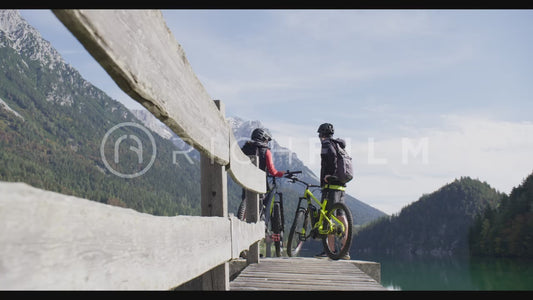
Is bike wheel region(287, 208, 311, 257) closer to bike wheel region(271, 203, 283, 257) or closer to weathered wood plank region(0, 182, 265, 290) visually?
bike wheel region(271, 203, 283, 257)

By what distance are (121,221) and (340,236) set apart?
5.84 m

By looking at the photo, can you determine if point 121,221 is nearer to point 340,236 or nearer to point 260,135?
point 340,236

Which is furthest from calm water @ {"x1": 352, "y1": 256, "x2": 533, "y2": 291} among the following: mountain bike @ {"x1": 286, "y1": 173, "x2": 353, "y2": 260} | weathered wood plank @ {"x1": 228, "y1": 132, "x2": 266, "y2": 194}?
weathered wood plank @ {"x1": 228, "y1": 132, "x2": 266, "y2": 194}

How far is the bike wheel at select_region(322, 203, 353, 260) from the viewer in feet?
21.9

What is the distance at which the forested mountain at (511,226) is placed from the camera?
287 feet

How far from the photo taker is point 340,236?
686 centimetres

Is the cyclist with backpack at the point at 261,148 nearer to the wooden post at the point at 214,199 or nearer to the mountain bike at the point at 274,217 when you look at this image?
the mountain bike at the point at 274,217

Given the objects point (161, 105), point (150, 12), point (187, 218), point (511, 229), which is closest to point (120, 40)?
point (150, 12)

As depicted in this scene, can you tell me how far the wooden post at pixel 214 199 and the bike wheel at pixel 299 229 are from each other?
16.5 ft

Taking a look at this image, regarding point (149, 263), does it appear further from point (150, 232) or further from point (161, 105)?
point (161, 105)

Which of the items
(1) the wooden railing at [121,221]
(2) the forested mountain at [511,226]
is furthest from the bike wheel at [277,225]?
(2) the forested mountain at [511,226]

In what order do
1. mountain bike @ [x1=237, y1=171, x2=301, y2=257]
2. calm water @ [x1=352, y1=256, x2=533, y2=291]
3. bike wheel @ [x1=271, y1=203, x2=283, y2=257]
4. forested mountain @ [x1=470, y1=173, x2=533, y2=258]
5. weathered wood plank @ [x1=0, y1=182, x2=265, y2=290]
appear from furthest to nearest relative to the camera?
forested mountain @ [x1=470, y1=173, x2=533, y2=258], calm water @ [x1=352, y1=256, x2=533, y2=291], bike wheel @ [x1=271, y1=203, x2=283, y2=257], mountain bike @ [x1=237, y1=171, x2=301, y2=257], weathered wood plank @ [x1=0, y1=182, x2=265, y2=290]

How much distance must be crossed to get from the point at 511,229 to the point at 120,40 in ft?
325

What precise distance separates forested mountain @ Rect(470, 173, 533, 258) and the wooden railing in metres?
96.2
